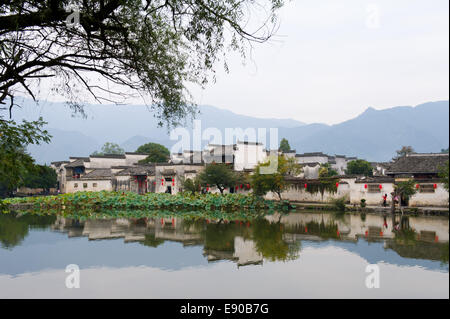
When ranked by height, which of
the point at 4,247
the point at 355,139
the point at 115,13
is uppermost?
the point at 355,139

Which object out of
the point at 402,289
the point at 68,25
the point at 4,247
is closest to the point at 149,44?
the point at 68,25

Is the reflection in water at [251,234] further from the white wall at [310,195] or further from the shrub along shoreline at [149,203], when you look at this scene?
the white wall at [310,195]

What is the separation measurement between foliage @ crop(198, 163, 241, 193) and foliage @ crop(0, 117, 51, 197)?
20.1 meters

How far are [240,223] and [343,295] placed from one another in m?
9.22

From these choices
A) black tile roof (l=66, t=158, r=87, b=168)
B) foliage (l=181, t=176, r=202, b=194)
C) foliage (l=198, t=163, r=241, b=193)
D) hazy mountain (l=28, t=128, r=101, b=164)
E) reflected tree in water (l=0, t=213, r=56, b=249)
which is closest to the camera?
reflected tree in water (l=0, t=213, r=56, b=249)

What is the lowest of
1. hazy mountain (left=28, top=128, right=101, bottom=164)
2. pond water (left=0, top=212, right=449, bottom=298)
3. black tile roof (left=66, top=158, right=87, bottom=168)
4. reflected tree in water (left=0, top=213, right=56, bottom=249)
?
reflected tree in water (left=0, top=213, right=56, bottom=249)

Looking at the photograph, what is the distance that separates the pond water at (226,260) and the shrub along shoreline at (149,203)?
770 centimetres

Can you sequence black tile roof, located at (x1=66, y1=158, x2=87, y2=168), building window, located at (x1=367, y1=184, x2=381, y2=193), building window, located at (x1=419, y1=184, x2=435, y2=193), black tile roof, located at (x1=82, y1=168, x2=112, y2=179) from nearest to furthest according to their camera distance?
1. building window, located at (x1=419, y1=184, x2=435, y2=193)
2. building window, located at (x1=367, y1=184, x2=381, y2=193)
3. black tile roof, located at (x1=82, y1=168, x2=112, y2=179)
4. black tile roof, located at (x1=66, y1=158, x2=87, y2=168)

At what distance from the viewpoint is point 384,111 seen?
635 ft

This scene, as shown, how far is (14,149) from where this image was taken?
3.93 metres

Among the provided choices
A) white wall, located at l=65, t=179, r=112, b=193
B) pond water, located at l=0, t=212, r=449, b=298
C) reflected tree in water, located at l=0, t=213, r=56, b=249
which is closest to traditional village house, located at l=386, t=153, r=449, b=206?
pond water, located at l=0, t=212, r=449, b=298

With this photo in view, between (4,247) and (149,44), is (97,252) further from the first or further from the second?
(149,44)

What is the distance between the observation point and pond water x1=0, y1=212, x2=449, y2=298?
20.4 feet

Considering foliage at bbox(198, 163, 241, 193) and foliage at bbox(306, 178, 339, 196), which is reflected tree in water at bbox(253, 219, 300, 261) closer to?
foliage at bbox(306, 178, 339, 196)
